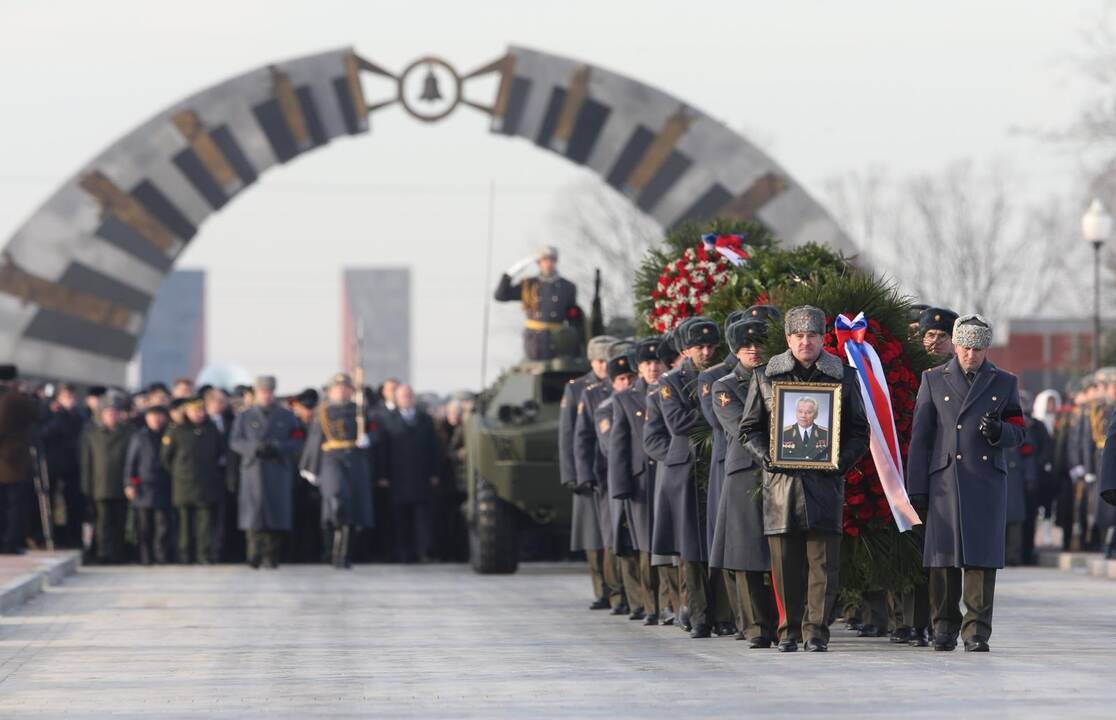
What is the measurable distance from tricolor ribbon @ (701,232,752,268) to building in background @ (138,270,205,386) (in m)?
126

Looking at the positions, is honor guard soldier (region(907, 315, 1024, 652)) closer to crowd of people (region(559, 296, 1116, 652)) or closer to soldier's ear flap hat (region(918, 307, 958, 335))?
crowd of people (region(559, 296, 1116, 652))

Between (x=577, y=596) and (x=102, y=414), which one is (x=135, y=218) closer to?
(x=102, y=414)

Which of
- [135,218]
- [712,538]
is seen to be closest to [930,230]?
[135,218]

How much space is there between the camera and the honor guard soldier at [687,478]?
1515cm

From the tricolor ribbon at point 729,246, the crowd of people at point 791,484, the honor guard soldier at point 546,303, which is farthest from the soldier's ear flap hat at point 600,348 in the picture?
the honor guard soldier at point 546,303

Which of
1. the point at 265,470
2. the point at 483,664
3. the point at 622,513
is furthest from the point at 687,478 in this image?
the point at 265,470

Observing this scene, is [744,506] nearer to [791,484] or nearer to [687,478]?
[791,484]

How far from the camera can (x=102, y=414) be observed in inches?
1025

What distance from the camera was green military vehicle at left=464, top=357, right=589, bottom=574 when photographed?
Result: 73.5 ft

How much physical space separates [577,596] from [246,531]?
706cm

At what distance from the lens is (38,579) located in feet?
65.7

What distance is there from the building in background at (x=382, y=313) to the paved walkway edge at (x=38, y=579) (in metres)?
96.9

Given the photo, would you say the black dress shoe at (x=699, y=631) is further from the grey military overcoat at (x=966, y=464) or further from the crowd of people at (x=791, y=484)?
the grey military overcoat at (x=966, y=464)

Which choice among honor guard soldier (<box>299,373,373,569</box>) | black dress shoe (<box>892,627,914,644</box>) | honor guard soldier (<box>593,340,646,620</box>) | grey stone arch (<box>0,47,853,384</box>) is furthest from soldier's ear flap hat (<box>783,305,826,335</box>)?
grey stone arch (<box>0,47,853,384</box>)
